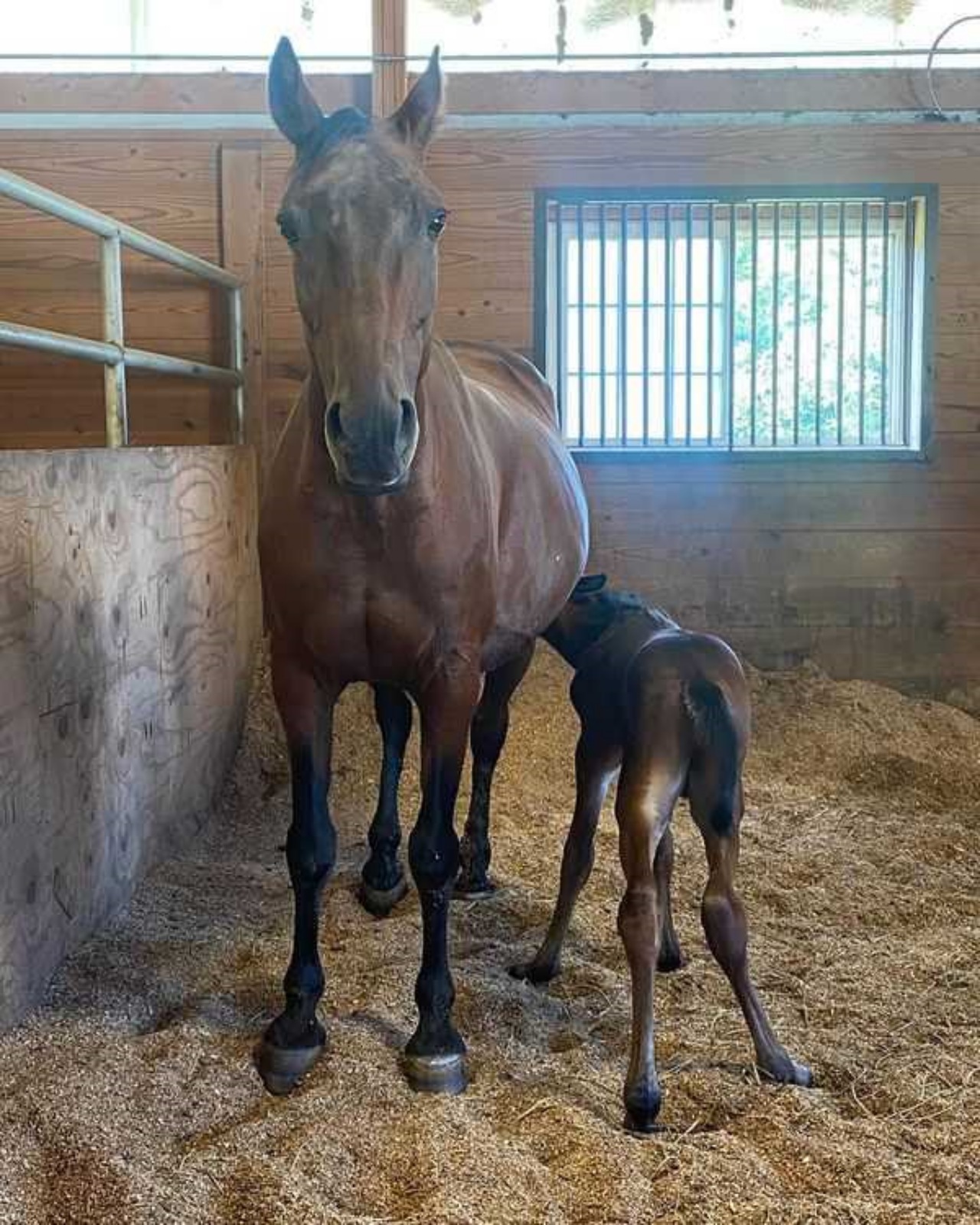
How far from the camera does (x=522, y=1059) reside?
92.4 inches

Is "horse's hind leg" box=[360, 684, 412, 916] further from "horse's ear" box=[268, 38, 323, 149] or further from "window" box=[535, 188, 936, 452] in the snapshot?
"window" box=[535, 188, 936, 452]

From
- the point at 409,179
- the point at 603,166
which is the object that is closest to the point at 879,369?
the point at 603,166

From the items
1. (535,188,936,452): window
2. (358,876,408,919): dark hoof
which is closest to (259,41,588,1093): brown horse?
(358,876,408,919): dark hoof

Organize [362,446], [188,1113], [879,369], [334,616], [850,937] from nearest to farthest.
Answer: [362,446]
[188,1113]
[334,616]
[850,937]
[879,369]

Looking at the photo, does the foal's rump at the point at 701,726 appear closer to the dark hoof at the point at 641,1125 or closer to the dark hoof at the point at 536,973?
the dark hoof at the point at 641,1125

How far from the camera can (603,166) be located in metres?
Result: 5.07

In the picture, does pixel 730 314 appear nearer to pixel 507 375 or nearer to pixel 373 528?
pixel 507 375

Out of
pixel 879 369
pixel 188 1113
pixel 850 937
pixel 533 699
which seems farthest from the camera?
pixel 879 369

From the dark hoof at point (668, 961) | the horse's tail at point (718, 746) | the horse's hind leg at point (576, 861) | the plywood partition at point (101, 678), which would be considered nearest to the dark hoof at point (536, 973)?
the horse's hind leg at point (576, 861)

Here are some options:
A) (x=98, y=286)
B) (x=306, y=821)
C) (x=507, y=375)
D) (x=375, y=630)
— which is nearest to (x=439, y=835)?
(x=306, y=821)

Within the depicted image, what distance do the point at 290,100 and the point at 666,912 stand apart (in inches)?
71.2

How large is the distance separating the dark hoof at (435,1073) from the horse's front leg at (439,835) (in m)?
0.03

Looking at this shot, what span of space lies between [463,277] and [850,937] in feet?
10.5

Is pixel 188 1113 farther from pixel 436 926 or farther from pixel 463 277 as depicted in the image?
pixel 463 277
